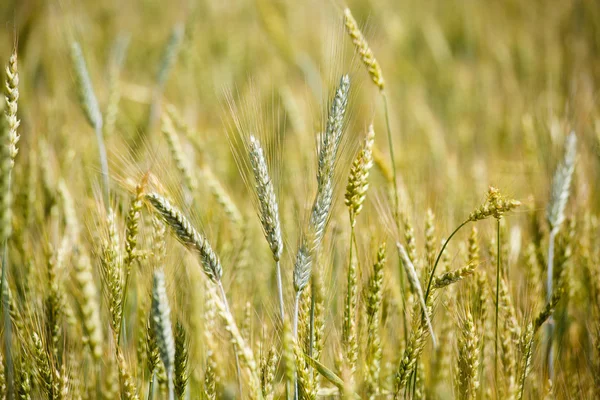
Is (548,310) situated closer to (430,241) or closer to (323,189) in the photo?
(430,241)

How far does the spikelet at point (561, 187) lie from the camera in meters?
1.23

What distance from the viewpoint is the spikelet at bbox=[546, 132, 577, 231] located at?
1.23 meters

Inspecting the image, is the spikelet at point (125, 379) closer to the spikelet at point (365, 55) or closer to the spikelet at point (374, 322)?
the spikelet at point (374, 322)

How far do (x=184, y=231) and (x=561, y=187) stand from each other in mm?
1033

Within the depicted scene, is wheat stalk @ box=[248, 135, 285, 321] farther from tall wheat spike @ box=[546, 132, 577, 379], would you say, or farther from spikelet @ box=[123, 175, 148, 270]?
tall wheat spike @ box=[546, 132, 577, 379]

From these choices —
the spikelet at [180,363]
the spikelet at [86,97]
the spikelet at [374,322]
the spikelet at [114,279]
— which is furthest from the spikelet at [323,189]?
the spikelet at [86,97]

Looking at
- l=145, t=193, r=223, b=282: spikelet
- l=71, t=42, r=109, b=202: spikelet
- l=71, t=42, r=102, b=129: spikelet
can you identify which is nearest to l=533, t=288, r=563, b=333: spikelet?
l=145, t=193, r=223, b=282: spikelet

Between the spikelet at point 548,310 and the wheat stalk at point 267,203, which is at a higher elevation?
the wheat stalk at point 267,203

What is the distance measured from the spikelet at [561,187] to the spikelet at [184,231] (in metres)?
0.93

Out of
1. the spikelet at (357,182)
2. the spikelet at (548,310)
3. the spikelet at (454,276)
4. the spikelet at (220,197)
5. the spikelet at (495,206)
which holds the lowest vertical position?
the spikelet at (548,310)

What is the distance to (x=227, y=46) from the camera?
3711 millimetres

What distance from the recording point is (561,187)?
125 centimetres

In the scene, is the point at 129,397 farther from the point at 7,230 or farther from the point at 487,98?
the point at 487,98

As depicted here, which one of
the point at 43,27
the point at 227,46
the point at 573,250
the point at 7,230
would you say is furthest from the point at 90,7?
the point at 573,250
